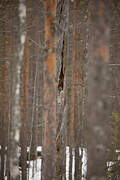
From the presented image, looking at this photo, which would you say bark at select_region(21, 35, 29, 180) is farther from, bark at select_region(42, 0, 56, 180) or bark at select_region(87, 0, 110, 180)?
bark at select_region(87, 0, 110, 180)

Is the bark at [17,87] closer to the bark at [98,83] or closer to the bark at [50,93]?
the bark at [50,93]

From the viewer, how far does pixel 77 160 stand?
8.41m

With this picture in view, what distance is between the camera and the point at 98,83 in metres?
2.29

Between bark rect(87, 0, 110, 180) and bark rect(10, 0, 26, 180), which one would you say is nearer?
bark rect(87, 0, 110, 180)

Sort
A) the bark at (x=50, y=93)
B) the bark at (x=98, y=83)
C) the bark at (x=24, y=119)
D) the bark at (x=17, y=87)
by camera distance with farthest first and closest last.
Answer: the bark at (x=24, y=119) → the bark at (x=50, y=93) → the bark at (x=17, y=87) → the bark at (x=98, y=83)

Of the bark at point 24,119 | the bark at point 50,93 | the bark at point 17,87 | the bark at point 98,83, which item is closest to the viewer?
the bark at point 98,83

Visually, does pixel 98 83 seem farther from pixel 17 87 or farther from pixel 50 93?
pixel 17 87

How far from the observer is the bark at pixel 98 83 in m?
2.24

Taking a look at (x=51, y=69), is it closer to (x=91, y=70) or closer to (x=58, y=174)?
(x=91, y=70)

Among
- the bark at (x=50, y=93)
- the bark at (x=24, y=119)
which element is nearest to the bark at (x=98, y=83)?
the bark at (x=50, y=93)

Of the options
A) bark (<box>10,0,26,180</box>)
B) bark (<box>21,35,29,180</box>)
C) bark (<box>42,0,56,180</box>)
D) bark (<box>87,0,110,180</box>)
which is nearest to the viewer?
bark (<box>87,0,110,180</box>)

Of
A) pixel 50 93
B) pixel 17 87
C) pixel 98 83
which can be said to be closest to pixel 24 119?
pixel 50 93

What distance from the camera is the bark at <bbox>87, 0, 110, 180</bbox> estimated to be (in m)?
2.24

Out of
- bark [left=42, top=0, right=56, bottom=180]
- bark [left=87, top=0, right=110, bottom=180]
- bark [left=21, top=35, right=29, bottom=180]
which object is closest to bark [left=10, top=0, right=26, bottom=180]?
bark [left=42, top=0, right=56, bottom=180]
